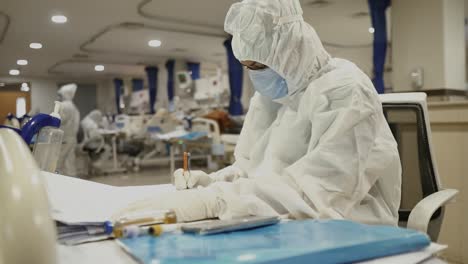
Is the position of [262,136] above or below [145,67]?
below

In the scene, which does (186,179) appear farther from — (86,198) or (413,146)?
(413,146)

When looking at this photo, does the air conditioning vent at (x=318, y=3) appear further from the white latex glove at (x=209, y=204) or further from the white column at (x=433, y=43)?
the white latex glove at (x=209, y=204)

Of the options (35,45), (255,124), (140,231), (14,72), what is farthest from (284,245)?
(14,72)

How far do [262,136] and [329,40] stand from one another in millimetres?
8126

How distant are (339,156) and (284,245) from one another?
0.45 metres

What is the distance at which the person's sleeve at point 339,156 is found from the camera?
1.04 m

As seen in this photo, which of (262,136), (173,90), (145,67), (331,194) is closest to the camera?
(331,194)

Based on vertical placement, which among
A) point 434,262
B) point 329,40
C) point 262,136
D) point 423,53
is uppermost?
point 329,40

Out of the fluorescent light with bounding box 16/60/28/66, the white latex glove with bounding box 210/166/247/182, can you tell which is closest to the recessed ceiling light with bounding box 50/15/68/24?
the fluorescent light with bounding box 16/60/28/66

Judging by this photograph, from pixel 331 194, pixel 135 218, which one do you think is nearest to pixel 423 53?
pixel 331 194

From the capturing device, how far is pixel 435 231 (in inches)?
60.4

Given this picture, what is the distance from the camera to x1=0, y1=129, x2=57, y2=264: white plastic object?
42cm

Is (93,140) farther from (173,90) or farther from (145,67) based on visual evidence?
(145,67)

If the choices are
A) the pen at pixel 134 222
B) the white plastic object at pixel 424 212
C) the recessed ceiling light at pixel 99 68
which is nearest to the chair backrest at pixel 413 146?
the white plastic object at pixel 424 212
